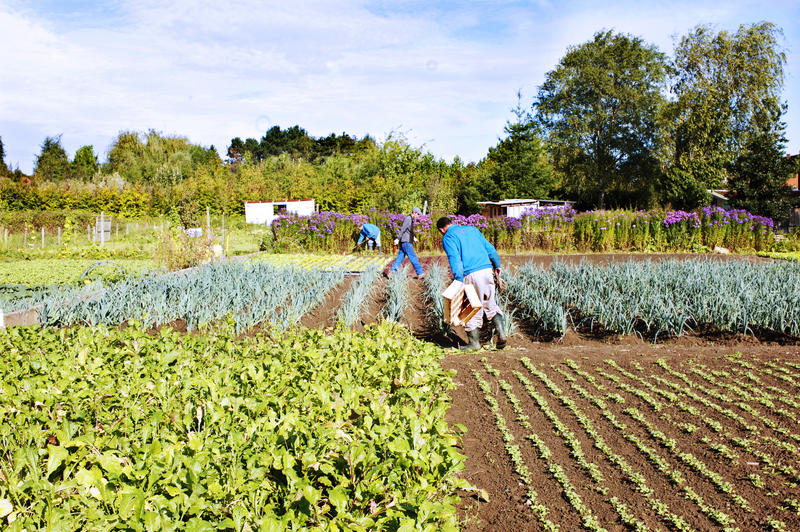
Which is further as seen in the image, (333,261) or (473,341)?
(333,261)

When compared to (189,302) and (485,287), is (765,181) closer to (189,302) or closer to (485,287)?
(485,287)

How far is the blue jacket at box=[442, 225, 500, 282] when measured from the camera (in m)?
5.58

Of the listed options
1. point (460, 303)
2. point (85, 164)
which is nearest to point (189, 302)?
point (460, 303)

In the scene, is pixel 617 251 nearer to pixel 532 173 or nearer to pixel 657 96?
pixel 532 173

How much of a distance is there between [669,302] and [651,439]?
9.33 feet

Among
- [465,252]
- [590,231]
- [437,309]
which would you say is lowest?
[437,309]

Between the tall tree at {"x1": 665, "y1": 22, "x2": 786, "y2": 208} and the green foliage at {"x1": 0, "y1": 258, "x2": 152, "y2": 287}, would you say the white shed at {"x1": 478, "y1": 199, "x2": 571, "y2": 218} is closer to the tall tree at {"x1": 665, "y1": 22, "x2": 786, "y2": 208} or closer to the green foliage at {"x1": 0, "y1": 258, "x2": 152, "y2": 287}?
the tall tree at {"x1": 665, "y1": 22, "x2": 786, "y2": 208}

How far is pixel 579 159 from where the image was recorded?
Answer: 114ft

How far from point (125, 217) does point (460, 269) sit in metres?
24.7

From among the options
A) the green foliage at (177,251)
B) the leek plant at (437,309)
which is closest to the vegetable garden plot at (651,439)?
the leek plant at (437,309)

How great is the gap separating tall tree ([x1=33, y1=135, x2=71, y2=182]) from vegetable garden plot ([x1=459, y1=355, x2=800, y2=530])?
36602 mm

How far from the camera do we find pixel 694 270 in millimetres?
7512

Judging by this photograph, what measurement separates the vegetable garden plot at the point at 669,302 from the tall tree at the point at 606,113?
26.8 meters

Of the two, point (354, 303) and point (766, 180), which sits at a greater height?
point (766, 180)
